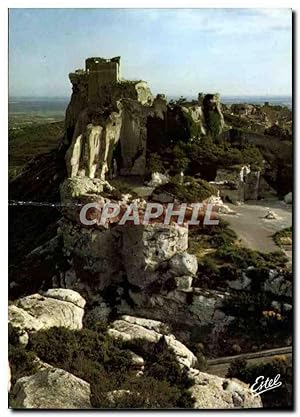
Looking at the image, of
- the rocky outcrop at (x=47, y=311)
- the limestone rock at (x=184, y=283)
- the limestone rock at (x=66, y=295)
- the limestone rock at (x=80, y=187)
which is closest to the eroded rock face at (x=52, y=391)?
the rocky outcrop at (x=47, y=311)

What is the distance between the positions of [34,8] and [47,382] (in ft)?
12.8

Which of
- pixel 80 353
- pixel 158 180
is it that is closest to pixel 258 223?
pixel 158 180

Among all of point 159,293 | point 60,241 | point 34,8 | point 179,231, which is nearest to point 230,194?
point 179,231

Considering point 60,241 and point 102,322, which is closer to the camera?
point 102,322

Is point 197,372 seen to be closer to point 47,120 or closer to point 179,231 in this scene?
point 179,231

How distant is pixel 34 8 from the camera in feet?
27.4

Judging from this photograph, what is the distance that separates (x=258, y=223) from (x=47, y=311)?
9.11ft

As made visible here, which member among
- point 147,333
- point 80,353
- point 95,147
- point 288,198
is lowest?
point 80,353

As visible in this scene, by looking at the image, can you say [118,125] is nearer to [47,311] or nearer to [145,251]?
[145,251]

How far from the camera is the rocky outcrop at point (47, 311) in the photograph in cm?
845

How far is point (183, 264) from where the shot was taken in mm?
9758

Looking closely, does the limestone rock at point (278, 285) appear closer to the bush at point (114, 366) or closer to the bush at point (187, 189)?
the bush at point (187, 189)

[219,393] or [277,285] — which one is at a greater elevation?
Answer: [277,285]

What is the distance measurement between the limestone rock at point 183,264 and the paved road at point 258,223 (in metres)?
0.67
